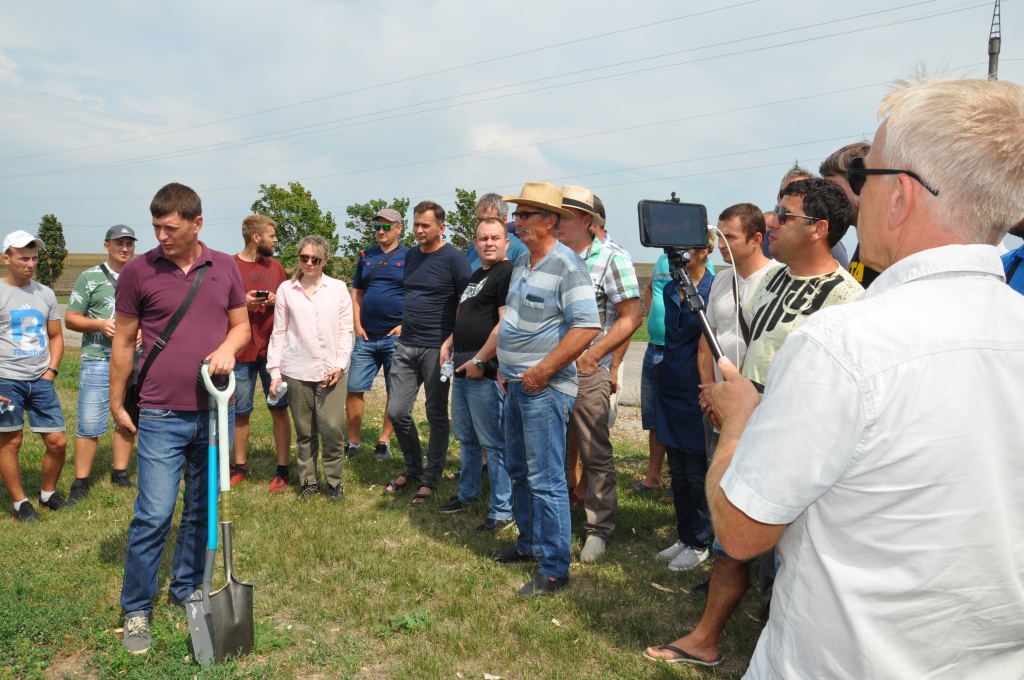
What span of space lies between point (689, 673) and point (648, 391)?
2900 mm

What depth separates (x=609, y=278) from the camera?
511 cm

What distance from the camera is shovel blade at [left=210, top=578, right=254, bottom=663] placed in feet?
11.3

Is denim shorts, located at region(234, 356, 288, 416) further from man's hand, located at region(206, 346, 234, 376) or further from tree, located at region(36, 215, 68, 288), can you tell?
tree, located at region(36, 215, 68, 288)

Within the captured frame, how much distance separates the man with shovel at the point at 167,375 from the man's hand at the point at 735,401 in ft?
9.46

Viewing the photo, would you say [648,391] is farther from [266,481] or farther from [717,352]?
[717,352]

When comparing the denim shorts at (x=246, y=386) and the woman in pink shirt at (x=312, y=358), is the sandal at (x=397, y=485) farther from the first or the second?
the denim shorts at (x=246, y=386)

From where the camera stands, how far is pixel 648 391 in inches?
241

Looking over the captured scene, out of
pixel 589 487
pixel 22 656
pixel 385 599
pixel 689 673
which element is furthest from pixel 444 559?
pixel 22 656

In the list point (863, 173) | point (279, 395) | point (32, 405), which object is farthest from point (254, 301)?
point (863, 173)

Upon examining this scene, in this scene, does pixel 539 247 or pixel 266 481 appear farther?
pixel 266 481

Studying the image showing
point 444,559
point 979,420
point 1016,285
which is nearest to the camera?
point 979,420

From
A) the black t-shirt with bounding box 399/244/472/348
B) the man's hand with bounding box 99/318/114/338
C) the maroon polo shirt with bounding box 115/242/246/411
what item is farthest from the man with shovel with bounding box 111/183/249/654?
the man's hand with bounding box 99/318/114/338

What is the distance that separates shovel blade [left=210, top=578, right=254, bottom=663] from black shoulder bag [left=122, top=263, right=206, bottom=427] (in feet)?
3.85

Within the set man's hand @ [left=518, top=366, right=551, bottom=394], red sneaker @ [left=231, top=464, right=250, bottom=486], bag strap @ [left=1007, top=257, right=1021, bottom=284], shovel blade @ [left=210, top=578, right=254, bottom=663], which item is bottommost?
red sneaker @ [left=231, top=464, right=250, bottom=486]
